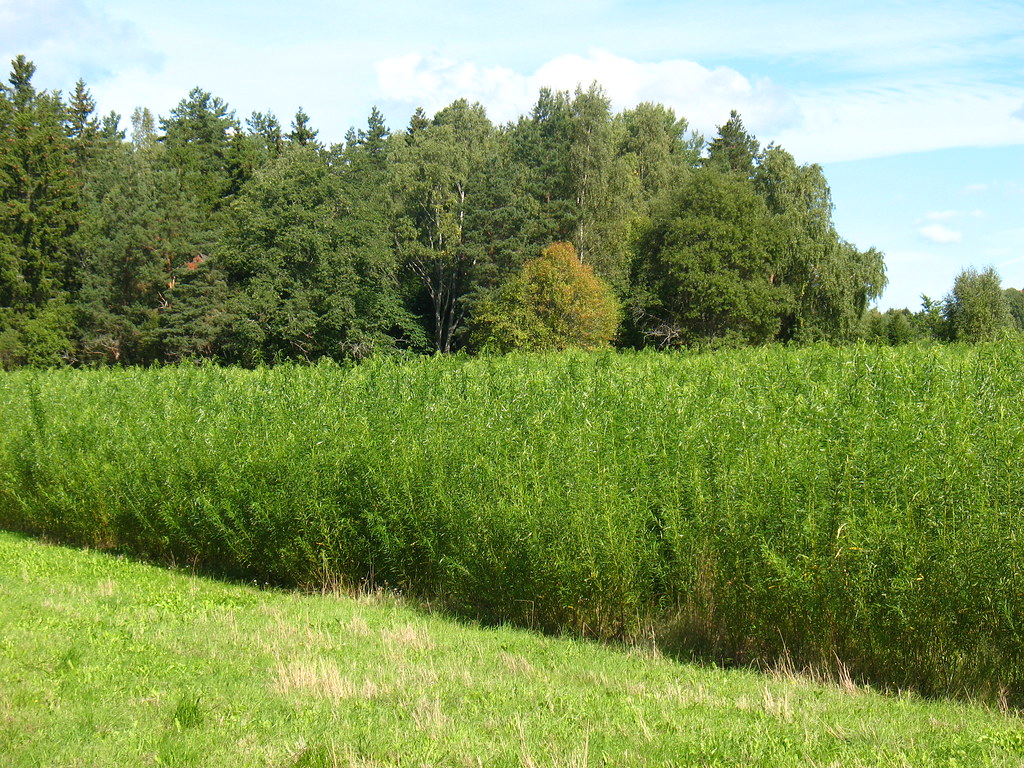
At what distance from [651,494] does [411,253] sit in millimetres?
45015

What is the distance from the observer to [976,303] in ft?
140

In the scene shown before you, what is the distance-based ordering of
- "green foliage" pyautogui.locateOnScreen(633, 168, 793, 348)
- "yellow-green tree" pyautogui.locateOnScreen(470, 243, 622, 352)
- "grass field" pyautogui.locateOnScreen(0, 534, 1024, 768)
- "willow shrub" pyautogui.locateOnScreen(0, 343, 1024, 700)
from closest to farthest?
1. "grass field" pyautogui.locateOnScreen(0, 534, 1024, 768)
2. "willow shrub" pyautogui.locateOnScreen(0, 343, 1024, 700)
3. "green foliage" pyautogui.locateOnScreen(633, 168, 793, 348)
4. "yellow-green tree" pyautogui.locateOnScreen(470, 243, 622, 352)

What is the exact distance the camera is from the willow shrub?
6871 millimetres

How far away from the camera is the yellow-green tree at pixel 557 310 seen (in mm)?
43219

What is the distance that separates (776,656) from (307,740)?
4.30 m

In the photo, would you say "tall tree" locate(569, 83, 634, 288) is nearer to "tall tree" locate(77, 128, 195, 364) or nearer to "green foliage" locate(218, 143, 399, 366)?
"green foliage" locate(218, 143, 399, 366)

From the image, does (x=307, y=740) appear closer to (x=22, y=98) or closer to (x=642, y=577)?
(x=642, y=577)

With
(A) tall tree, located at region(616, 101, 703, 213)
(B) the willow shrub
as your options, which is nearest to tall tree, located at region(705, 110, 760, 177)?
(A) tall tree, located at region(616, 101, 703, 213)

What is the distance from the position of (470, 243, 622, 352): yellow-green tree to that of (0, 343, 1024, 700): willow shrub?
99.2 feet

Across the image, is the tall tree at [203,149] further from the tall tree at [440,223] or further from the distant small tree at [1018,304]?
the distant small tree at [1018,304]

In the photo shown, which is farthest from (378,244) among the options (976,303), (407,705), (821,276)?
(407,705)

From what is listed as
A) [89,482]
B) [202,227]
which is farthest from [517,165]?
[89,482]

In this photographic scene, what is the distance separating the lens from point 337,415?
11.0m

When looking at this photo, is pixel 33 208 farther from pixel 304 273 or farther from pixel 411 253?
pixel 411 253
